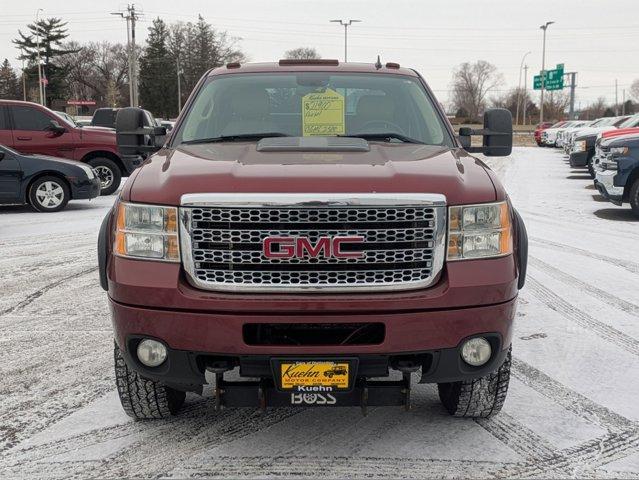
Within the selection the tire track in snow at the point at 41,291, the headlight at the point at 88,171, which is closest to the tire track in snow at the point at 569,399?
the tire track in snow at the point at 41,291

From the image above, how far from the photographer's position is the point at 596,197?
14734 mm

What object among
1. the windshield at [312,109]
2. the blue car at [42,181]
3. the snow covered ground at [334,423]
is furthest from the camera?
the blue car at [42,181]

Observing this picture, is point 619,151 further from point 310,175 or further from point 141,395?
point 141,395

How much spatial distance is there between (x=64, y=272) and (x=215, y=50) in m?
95.4

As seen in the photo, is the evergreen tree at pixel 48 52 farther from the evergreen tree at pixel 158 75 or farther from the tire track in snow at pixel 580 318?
the tire track in snow at pixel 580 318

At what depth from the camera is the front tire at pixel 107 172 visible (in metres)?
15.1

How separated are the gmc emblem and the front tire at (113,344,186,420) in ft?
3.25

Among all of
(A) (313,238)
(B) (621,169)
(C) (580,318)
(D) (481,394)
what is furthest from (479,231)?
(B) (621,169)

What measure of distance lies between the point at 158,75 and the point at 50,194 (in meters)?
89.9

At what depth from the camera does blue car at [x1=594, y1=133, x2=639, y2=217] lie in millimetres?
10961

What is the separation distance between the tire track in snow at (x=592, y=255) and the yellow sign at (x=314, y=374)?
5.32m

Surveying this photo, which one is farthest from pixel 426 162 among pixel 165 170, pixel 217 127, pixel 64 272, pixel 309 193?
pixel 64 272

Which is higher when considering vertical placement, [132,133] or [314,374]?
[132,133]

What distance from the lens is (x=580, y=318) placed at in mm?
5512
